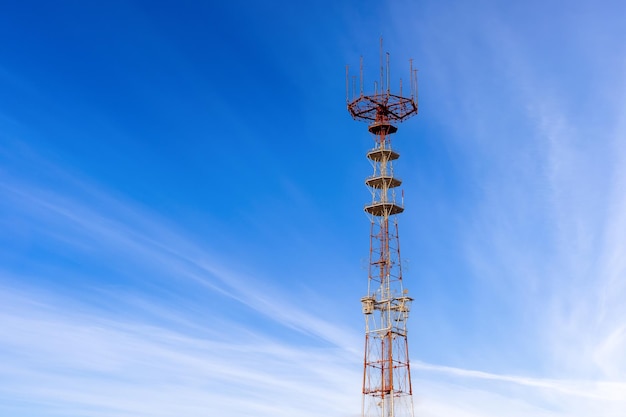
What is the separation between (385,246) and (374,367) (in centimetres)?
1823

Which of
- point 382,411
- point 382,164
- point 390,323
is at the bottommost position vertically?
point 382,411

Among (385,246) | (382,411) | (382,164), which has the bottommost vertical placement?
(382,411)

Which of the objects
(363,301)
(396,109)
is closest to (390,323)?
(363,301)

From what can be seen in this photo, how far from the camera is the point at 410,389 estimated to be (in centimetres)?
13312

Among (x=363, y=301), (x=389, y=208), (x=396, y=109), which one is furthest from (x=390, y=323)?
(x=396, y=109)

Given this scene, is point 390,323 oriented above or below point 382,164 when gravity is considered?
below

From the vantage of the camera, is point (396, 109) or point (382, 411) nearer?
point (382, 411)

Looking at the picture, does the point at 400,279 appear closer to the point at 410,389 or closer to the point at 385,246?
the point at 385,246

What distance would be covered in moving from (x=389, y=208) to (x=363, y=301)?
14650mm

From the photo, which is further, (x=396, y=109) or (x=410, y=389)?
(x=396, y=109)

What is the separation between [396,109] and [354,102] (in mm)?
6645

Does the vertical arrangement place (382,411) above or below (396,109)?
below

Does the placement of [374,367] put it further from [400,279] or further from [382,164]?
[382,164]

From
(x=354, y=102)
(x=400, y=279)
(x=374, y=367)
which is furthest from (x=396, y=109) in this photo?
(x=374, y=367)
